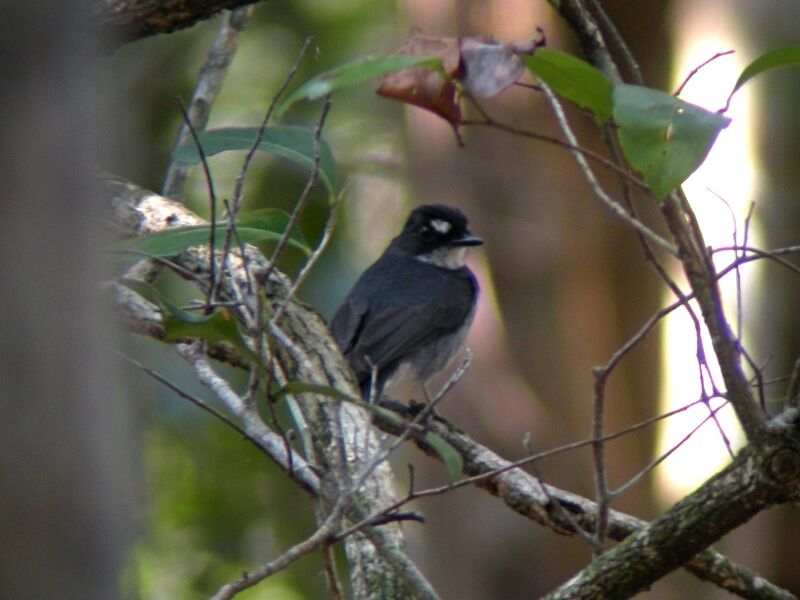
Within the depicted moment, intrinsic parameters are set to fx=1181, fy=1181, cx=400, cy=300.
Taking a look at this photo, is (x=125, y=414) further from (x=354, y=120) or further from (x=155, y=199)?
(x=354, y=120)

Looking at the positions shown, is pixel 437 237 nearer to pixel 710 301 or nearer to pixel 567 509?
pixel 567 509

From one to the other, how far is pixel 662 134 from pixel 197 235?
1696 millimetres

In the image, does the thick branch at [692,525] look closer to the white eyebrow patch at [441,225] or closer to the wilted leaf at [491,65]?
the wilted leaf at [491,65]

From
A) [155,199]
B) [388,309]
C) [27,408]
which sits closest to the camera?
[27,408]

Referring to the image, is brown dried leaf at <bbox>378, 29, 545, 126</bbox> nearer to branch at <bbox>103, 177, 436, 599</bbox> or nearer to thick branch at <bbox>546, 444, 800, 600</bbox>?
branch at <bbox>103, 177, 436, 599</bbox>

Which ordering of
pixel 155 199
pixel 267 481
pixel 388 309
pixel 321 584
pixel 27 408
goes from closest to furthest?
pixel 27 408
pixel 155 199
pixel 388 309
pixel 321 584
pixel 267 481

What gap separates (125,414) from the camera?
1.55m

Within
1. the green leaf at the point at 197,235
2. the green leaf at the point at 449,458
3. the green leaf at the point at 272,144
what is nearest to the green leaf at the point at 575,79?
the green leaf at the point at 449,458

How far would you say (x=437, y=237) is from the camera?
24.9 feet

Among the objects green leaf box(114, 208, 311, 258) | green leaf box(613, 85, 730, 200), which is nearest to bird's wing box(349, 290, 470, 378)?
green leaf box(114, 208, 311, 258)

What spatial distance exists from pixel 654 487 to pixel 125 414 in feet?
23.1

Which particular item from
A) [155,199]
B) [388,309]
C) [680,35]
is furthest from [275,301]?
[680,35]

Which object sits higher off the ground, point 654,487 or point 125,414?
point 654,487

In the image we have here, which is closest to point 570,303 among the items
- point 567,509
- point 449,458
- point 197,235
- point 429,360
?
point 429,360
